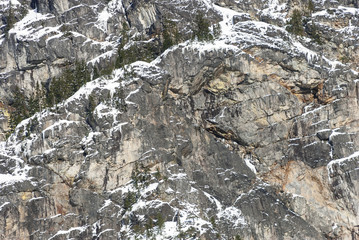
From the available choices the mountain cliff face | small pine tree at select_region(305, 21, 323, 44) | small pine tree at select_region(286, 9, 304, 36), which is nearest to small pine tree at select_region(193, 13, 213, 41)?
the mountain cliff face

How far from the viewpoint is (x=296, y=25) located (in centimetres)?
12038

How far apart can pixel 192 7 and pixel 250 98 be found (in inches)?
1091

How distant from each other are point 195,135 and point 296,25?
105 feet

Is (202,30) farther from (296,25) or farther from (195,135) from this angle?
(195,135)

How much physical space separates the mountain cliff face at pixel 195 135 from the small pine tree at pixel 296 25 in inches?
19.1

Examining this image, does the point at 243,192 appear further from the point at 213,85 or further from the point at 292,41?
the point at 292,41

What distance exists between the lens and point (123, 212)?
96.1 metres

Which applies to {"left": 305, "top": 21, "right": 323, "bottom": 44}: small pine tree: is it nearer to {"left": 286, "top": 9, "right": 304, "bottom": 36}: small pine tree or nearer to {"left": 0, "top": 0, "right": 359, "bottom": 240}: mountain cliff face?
{"left": 0, "top": 0, "right": 359, "bottom": 240}: mountain cliff face

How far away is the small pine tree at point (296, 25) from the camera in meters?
119

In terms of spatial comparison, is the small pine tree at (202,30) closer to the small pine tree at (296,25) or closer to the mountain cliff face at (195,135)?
the mountain cliff face at (195,135)

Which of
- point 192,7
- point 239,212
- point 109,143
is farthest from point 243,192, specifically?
point 192,7

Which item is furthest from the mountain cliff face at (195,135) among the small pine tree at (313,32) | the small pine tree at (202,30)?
the small pine tree at (202,30)

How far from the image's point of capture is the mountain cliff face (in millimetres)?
96375

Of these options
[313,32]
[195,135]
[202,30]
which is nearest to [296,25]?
[313,32]
